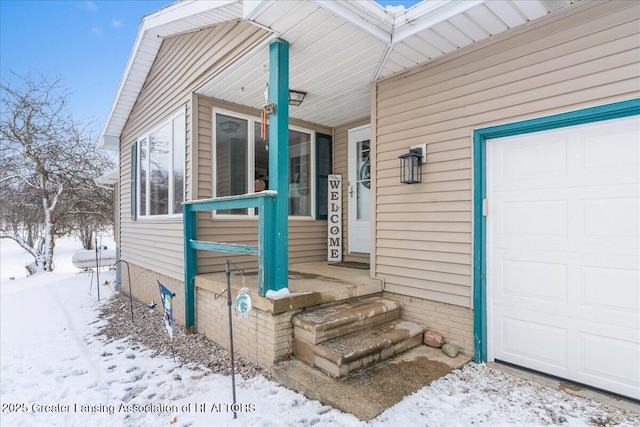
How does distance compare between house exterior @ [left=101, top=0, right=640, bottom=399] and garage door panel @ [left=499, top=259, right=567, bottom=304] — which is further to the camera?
garage door panel @ [left=499, top=259, right=567, bottom=304]

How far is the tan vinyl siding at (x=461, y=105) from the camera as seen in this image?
7.91 ft

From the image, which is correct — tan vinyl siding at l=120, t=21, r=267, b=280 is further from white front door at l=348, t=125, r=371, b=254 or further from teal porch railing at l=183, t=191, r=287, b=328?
white front door at l=348, t=125, r=371, b=254

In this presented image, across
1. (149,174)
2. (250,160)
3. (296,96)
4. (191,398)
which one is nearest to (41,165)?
(149,174)

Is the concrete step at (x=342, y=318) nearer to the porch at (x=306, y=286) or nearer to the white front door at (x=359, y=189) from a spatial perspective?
the porch at (x=306, y=286)

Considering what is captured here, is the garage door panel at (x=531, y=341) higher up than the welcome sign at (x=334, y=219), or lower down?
lower down

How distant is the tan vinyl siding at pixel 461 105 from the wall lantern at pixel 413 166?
0.23 ft

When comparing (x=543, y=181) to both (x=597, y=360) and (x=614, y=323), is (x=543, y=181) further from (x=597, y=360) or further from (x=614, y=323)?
(x=597, y=360)

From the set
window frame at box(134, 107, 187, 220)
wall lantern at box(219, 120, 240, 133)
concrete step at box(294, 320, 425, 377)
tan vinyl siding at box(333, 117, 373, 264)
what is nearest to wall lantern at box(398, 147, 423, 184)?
concrete step at box(294, 320, 425, 377)

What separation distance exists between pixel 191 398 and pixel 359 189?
3.48 meters

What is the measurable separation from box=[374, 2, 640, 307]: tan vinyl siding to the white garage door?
0.74 feet

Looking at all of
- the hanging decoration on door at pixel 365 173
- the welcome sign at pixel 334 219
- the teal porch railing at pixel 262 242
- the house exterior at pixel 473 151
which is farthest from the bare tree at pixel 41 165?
the hanging decoration on door at pixel 365 173

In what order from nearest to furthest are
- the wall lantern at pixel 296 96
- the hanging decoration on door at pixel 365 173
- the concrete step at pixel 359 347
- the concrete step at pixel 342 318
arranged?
the concrete step at pixel 359 347
the concrete step at pixel 342 318
the wall lantern at pixel 296 96
the hanging decoration on door at pixel 365 173

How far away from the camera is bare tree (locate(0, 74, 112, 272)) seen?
35.5ft

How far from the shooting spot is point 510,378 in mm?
2744
